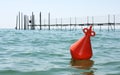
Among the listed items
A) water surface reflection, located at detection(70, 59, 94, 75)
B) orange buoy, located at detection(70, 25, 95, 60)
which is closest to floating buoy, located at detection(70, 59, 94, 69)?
water surface reflection, located at detection(70, 59, 94, 75)

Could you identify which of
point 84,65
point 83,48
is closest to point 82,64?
point 84,65

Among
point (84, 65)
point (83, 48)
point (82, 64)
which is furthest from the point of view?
point (83, 48)

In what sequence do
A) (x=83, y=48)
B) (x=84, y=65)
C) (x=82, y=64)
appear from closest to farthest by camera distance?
(x=84, y=65) → (x=82, y=64) → (x=83, y=48)

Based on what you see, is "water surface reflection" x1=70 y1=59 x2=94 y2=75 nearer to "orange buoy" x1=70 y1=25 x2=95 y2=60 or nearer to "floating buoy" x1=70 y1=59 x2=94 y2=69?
"floating buoy" x1=70 y1=59 x2=94 y2=69

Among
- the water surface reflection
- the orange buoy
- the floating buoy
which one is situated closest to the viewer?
the water surface reflection

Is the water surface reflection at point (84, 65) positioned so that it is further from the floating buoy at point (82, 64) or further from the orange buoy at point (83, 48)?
the orange buoy at point (83, 48)

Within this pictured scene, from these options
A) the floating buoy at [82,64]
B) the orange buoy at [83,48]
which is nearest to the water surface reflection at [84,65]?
the floating buoy at [82,64]

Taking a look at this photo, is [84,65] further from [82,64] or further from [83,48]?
[83,48]

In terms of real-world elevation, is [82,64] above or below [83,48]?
below

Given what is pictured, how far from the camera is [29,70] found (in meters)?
6.91

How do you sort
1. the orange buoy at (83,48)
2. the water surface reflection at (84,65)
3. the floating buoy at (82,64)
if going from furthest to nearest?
1. the orange buoy at (83,48)
2. the floating buoy at (82,64)
3. the water surface reflection at (84,65)

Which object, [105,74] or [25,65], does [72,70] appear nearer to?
[105,74]

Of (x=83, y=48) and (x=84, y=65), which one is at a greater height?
(x=83, y=48)

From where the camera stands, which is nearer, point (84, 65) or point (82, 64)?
point (84, 65)
